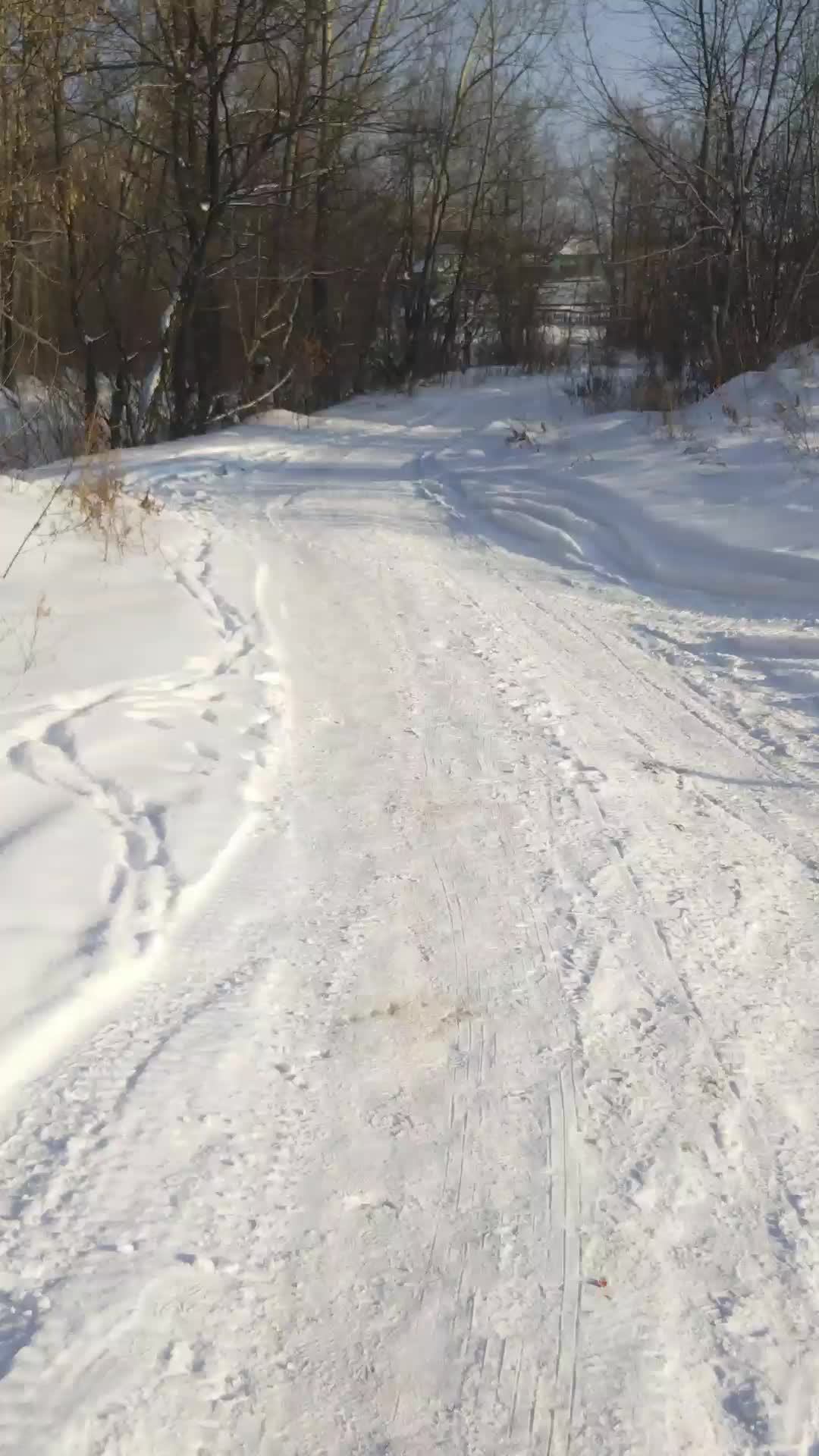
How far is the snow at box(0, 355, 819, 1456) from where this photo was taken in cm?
190

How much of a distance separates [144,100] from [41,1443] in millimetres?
15691

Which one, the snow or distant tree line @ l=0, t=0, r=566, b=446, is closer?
the snow

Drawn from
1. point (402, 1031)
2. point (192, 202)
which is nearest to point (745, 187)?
point (192, 202)

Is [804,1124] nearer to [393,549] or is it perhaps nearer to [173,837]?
[173,837]

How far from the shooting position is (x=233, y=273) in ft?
55.4

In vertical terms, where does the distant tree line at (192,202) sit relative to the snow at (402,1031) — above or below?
above

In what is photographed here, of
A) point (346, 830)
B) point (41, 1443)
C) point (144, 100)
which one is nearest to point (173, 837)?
point (346, 830)

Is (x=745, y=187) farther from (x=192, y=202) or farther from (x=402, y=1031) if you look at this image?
(x=402, y=1031)

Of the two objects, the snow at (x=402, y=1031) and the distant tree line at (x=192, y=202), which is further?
the distant tree line at (x=192, y=202)

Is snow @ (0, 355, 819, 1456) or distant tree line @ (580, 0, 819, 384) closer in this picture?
snow @ (0, 355, 819, 1456)

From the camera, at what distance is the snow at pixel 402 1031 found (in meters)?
1.90

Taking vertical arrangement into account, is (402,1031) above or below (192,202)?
below

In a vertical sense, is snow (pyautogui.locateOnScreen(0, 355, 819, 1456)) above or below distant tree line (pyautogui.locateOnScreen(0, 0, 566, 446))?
below

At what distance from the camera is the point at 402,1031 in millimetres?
2828
